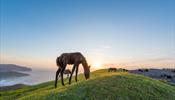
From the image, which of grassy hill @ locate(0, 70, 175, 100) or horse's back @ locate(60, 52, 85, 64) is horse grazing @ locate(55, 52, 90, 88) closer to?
horse's back @ locate(60, 52, 85, 64)

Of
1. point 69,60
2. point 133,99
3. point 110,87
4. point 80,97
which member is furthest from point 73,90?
point 69,60

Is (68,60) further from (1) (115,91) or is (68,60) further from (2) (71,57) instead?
(1) (115,91)

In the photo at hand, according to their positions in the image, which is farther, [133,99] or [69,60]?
[69,60]

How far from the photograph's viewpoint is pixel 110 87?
25.8 m

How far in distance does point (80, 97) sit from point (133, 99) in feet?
14.8

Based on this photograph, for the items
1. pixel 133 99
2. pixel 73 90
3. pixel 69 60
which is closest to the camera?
pixel 133 99

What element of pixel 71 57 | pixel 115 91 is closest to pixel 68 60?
pixel 71 57

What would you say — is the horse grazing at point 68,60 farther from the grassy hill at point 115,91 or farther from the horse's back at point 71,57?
the grassy hill at point 115,91

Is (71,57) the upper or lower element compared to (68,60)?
upper

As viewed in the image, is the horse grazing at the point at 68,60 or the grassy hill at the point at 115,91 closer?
the grassy hill at the point at 115,91

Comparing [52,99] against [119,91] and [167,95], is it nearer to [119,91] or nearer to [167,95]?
A: [119,91]

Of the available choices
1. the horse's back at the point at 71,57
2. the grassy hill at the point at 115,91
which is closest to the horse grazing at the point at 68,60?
the horse's back at the point at 71,57

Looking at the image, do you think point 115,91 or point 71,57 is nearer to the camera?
point 115,91

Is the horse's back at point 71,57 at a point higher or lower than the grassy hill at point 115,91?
higher
